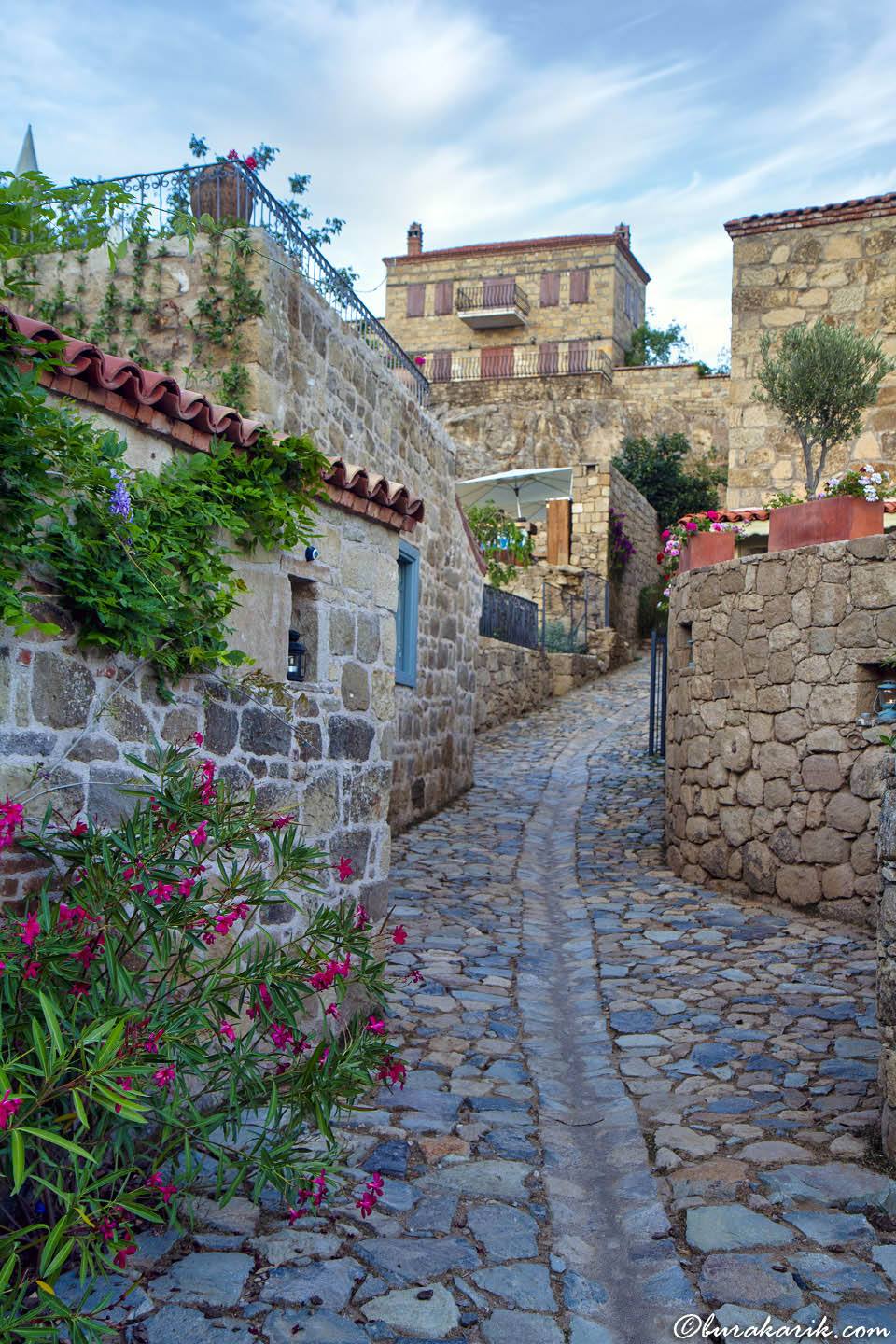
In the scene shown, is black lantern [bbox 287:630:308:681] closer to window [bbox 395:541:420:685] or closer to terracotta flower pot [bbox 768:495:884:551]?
terracotta flower pot [bbox 768:495:884:551]

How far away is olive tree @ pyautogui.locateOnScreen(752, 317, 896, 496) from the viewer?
10.4 metres

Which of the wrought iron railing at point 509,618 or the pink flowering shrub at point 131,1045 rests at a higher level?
the wrought iron railing at point 509,618

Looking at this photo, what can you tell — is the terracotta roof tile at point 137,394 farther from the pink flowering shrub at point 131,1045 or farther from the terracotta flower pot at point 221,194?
the terracotta flower pot at point 221,194

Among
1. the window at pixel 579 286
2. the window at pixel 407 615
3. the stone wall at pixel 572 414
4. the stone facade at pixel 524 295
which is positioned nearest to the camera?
the window at pixel 407 615

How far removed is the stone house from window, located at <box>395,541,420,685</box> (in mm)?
4208

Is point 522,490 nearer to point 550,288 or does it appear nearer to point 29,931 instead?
point 550,288

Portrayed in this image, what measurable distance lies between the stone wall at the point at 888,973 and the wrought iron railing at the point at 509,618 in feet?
→ 39.5

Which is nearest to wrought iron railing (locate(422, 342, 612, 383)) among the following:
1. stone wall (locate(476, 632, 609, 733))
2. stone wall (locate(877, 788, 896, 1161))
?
stone wall (locate(476, 632, 609, 733))

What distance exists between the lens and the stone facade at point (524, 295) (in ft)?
113

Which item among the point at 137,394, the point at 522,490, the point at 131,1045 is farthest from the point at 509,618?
the point at 131,1045

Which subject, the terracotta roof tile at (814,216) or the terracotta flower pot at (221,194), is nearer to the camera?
the terracotta flower pot at (221,194)

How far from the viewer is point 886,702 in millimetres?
6684

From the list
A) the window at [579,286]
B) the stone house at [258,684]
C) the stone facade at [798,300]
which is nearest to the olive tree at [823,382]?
the stone facade at [798,300]

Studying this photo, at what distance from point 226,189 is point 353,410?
180cm
